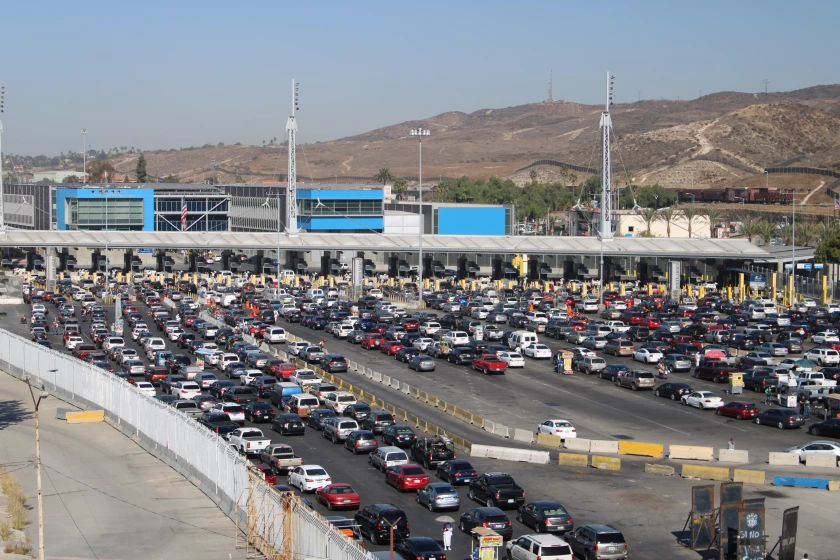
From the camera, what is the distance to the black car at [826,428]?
128 feet

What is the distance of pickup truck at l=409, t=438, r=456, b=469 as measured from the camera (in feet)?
111

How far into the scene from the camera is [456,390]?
1902 inches

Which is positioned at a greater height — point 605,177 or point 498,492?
point 605,177

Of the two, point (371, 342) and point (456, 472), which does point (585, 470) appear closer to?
point (456, 472)

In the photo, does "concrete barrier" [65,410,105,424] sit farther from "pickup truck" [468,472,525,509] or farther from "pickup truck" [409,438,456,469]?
"pickup truck" [468,472,525,509]

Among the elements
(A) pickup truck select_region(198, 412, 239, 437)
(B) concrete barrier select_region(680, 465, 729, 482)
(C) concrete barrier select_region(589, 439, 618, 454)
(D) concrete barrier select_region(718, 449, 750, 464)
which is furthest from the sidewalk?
(D) concrete barrier select_region(718, 449, 750, 464)

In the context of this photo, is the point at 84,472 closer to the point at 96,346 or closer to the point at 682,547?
the point at 682,547

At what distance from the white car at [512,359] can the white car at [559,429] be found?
14.9 m

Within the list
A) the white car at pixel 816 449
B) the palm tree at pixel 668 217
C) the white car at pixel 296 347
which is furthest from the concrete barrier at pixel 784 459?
the palm tree at pixel 668 217

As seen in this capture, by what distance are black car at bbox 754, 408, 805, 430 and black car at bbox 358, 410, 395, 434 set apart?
1386 cm

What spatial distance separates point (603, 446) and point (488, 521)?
1157cm

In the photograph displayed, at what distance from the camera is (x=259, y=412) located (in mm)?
40750

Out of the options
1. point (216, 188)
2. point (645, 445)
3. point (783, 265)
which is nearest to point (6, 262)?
point (216, 188)

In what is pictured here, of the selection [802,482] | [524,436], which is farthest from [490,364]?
[802,482]
